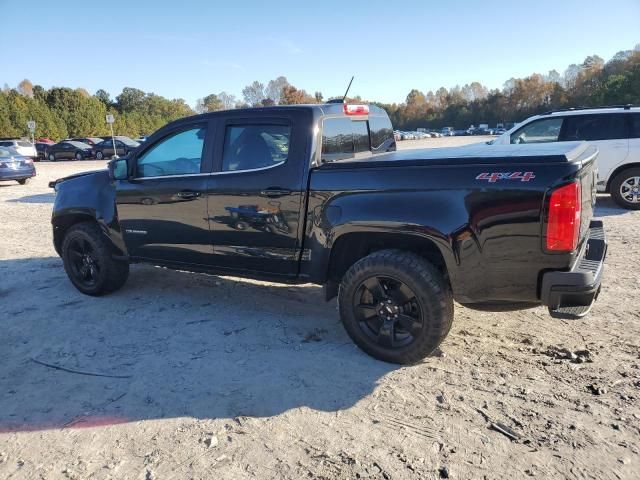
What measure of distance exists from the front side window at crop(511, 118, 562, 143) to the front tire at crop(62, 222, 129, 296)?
7.57 meters

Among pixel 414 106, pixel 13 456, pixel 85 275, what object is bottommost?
pixel 13 456

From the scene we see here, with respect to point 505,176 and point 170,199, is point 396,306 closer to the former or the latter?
point 505,176

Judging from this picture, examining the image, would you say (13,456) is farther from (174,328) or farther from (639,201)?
(639,201)

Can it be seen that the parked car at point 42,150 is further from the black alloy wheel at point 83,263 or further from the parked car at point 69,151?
the black alloy wheel at point 83,263

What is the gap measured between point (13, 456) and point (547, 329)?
391 cm

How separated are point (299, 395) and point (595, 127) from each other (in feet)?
28.0

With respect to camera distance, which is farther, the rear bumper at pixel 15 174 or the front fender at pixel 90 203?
the rear bumper at pixel 15 174

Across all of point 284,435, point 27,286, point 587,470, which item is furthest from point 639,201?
point 27,286

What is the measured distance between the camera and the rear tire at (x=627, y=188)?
353 inches

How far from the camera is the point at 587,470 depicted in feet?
8.02

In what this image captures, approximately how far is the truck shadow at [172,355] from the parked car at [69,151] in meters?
32.8

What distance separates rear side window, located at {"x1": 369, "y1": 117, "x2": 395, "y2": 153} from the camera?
500cm

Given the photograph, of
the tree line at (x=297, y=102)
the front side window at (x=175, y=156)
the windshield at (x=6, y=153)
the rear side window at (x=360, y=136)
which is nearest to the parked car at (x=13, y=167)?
the windshield at (x=6, y=153)

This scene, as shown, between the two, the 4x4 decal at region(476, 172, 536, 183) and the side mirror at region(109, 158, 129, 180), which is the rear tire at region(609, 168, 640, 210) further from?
the side mirror at region(109, 158, 129, 180)
